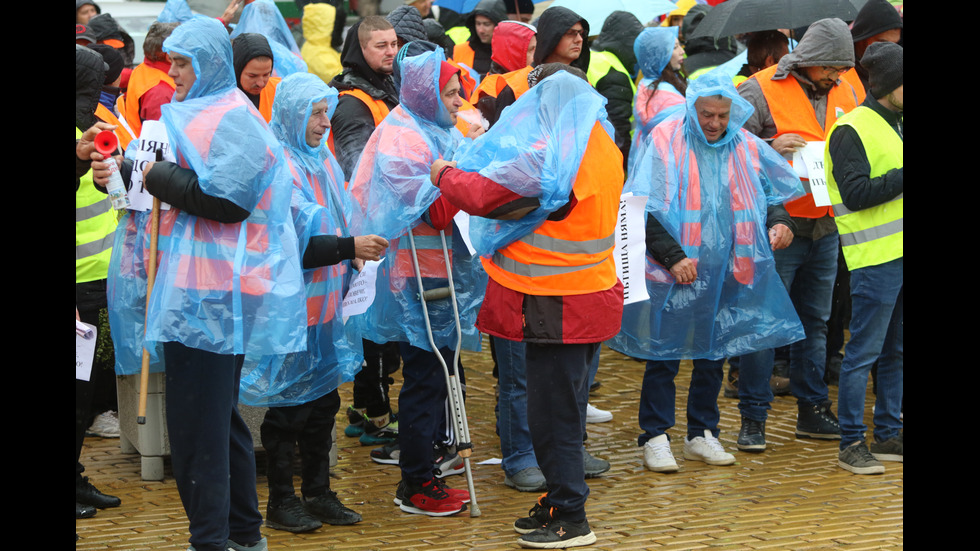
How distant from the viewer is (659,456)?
587cm

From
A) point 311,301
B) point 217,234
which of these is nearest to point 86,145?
point 217,234

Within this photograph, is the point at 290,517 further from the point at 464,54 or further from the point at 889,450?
the point at 464,54

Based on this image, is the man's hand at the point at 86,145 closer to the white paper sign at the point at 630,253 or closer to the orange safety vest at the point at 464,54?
the white paper sign at the point at 630,253

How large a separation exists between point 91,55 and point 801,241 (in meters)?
3.73

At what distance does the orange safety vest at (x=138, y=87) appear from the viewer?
20.3 ft

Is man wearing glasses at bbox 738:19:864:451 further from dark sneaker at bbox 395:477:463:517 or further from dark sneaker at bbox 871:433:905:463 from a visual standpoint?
dark sneaker at bbox 395:477:463:517

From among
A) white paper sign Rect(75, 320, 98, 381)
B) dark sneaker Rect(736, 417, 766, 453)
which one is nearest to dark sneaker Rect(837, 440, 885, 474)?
dark sneaker Rect(736, 417, 766, 453)

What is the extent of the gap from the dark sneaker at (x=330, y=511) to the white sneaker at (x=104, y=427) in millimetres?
1899

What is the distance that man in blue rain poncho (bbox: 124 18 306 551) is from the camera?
12.8 feet

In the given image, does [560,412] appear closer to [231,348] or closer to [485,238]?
[485,238]

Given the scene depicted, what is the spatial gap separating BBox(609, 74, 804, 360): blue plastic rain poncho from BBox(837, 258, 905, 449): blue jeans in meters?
0.31

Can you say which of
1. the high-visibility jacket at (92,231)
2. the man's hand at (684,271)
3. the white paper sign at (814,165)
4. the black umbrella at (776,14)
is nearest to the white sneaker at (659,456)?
the man's hand at (684,271)

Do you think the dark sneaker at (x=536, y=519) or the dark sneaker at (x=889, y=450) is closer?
the dark sneaker at (x=536, y=519)

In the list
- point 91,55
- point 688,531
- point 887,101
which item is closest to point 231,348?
point 91,55
